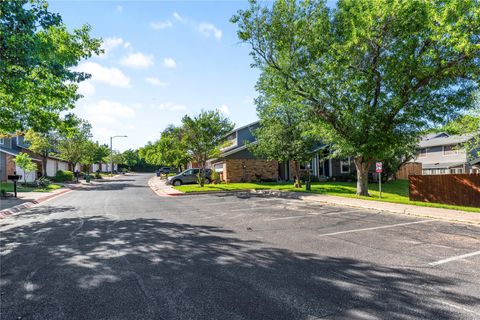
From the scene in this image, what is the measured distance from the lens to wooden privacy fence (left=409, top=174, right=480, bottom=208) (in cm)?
Answer: 1457

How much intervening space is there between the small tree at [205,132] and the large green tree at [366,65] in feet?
25.3

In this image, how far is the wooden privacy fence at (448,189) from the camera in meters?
14.6

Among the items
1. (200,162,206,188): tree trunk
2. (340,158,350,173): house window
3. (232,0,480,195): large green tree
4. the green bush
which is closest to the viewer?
(232,0,480,195): large green tree

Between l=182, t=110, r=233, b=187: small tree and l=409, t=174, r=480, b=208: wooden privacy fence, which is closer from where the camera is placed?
l=409, t=174, r=480, b=208: wooden privacy fence

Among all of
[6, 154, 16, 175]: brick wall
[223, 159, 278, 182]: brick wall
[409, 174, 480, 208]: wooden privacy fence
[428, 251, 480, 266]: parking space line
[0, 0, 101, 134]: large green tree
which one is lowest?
[428, 251, 480, 266]: parking space line

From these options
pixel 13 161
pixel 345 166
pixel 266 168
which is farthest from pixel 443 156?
pixel 13 161

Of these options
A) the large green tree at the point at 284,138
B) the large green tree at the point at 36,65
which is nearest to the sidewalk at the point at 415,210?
the large green tree at the point at 284,138

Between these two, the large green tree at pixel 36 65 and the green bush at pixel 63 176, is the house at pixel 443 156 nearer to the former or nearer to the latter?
the large green tree at pixel 36 65

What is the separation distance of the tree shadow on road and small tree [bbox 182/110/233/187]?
1816 cm

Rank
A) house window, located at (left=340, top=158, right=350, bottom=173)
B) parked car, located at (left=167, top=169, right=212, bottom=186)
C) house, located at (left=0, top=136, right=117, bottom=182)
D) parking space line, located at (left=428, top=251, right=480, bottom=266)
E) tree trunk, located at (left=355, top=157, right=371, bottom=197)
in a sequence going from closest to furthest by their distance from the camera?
parking space line, located at (left=428, top=251, right=480, bottom=266) < tree trunk, located at (left=355, top=157, right=371, bottom=197) < parked car, located at (left=167, top=169, right=212, bottom=186) < house, located at (left=0, top=136, right=117, bottom=182) < house window, located at (left=340, top=158, right=350, bottom=173)

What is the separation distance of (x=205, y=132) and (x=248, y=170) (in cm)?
892

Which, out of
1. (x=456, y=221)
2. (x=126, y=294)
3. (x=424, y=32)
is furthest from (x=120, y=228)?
(x=424, y=32)

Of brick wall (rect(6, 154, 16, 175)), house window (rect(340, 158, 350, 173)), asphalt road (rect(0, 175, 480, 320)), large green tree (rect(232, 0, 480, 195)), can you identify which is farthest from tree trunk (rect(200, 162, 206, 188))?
brick wall (rect(6, 154, 16, 175))

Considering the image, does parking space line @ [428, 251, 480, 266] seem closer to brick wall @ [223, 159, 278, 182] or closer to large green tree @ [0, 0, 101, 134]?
large green tree @ [0, 0, 101, 134]
